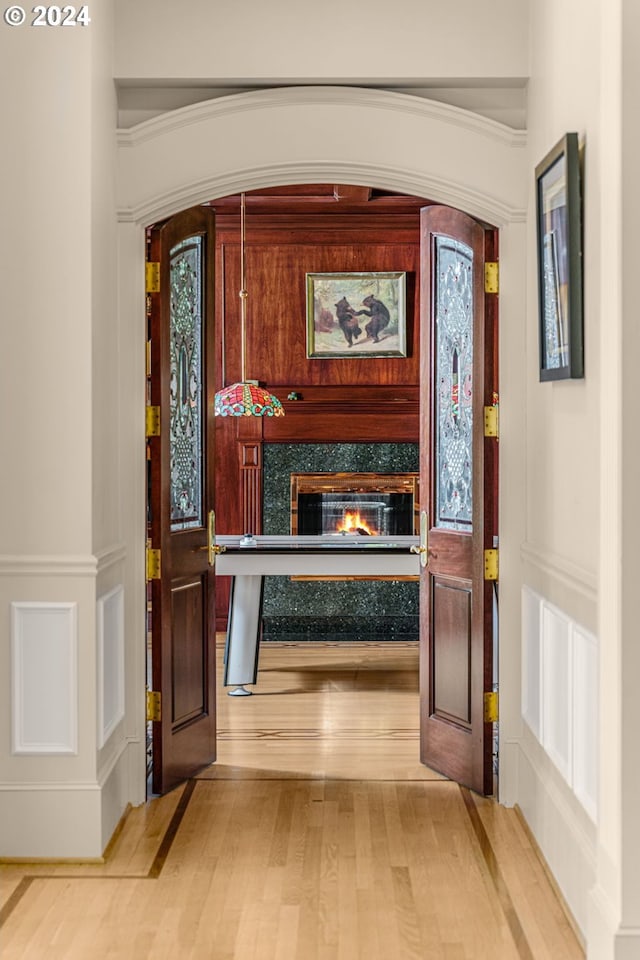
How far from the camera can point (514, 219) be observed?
4.37 meters

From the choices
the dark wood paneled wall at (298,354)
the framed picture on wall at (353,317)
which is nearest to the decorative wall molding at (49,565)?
the dark wood paneled wall at (298,354)

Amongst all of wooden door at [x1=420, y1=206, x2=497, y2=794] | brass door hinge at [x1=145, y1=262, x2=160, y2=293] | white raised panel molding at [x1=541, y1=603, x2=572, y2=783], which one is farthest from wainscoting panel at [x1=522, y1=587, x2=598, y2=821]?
brass door hinge at [x1=145, y1=262, x2=160, y2=293]

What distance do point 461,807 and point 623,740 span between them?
70.1 inches

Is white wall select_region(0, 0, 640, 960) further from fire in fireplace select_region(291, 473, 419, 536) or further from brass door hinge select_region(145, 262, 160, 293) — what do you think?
fire in fireplace select_region(291, 473, 419, 536)

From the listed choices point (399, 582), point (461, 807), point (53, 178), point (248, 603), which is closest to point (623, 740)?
point (461, 807)

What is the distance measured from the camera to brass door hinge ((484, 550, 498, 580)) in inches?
177

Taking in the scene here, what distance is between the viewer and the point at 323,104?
14.2 ft

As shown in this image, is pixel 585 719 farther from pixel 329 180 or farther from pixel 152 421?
pixel 329 180

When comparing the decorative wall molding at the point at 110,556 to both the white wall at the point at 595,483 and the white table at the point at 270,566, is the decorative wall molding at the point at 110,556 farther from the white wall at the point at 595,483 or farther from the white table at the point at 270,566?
the white table at the point at 270,566

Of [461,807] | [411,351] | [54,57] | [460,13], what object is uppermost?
[460,13]

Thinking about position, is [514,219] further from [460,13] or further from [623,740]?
[623,740]

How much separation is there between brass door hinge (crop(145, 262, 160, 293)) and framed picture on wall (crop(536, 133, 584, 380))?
1.58 m

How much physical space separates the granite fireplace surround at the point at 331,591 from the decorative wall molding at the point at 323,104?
4.21m

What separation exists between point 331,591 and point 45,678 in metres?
4.65
